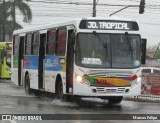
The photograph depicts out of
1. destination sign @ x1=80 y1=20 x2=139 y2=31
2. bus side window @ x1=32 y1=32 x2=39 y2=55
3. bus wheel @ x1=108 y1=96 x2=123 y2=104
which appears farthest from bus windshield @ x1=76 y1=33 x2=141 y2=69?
bus side window @ x1=32 y1=32 x2=39 y2=55

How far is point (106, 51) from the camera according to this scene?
1702 centimetres

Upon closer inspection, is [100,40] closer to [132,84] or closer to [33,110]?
[132,84]

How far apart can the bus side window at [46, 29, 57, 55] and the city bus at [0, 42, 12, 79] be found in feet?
60.5

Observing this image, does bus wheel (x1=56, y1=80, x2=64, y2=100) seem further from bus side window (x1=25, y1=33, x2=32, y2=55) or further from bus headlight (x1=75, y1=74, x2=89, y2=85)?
bus side window (x1=25, y1=33, x2=32, y2=55)

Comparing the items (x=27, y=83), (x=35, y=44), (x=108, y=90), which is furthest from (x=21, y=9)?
(x=108, y=90)

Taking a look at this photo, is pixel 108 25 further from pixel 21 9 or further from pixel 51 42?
pixel 21 9

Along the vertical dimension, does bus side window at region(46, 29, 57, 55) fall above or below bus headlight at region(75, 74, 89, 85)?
above

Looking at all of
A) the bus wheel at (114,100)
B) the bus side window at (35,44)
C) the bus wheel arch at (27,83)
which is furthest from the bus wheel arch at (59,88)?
the bus wheel arch at (27,83)

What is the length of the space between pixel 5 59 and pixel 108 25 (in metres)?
22.4

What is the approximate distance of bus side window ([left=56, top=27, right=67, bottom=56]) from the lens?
18.1 metres

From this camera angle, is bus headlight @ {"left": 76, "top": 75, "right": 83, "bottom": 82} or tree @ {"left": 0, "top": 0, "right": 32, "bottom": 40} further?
tree @ {"left": 0, "top": 0, "right": 32, "bottom": 40}

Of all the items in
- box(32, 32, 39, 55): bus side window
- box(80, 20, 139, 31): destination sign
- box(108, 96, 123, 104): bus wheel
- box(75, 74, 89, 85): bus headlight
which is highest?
box(80, 20, 139, 31): destination sign

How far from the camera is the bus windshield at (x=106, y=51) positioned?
16.9 m

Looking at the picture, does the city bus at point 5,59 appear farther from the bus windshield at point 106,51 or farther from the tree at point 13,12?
the tree at point 13,12
